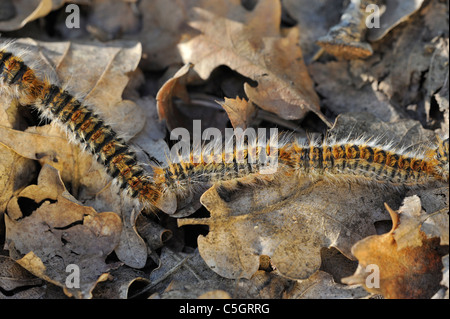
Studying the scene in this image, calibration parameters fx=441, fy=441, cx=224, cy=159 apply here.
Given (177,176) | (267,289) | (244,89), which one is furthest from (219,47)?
(267,289)

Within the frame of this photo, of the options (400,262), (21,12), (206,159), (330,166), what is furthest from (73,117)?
(400,262)

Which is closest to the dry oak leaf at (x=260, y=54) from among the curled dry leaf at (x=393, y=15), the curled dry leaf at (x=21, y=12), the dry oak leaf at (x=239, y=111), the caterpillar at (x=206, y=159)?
the dry oak leaf at (x=239, y=111)

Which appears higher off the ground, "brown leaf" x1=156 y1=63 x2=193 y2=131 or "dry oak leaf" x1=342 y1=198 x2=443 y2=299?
"brown leaf" x1=156 y1=63 x2=193 y2=131

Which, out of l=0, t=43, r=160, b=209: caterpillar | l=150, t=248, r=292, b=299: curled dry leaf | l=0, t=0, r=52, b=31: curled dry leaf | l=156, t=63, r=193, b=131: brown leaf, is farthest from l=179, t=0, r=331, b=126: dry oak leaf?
l=150, t=248, r=292, b=299: curled dry leaf

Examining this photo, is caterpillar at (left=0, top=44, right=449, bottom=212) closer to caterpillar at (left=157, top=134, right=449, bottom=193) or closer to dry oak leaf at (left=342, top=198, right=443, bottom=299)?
caterpillar at (left=157, top=134, right=449, bottom=193)

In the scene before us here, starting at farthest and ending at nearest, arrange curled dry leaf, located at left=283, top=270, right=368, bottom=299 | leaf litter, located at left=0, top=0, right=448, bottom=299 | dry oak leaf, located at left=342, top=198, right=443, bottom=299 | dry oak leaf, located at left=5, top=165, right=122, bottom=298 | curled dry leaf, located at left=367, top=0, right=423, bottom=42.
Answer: curled dry leaf, located at left=367, top=0, right=423, bottom=42 → dry oak leaf, located at left=5, top=165, right=122, bottom=298 → leaf litter, located at left=0, top=0, right=448, bottom=299 → curled dry leaf, located at left=283, top=270, right=368, bottom=299 → dry oak leaf, located at left=342, top=198, right=443, bottom=299

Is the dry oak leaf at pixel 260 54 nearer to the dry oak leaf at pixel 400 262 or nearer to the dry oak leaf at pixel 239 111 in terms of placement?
the dry oak leaf at pixel 239 111

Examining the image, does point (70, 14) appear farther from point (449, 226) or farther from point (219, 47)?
point (449, 226)
